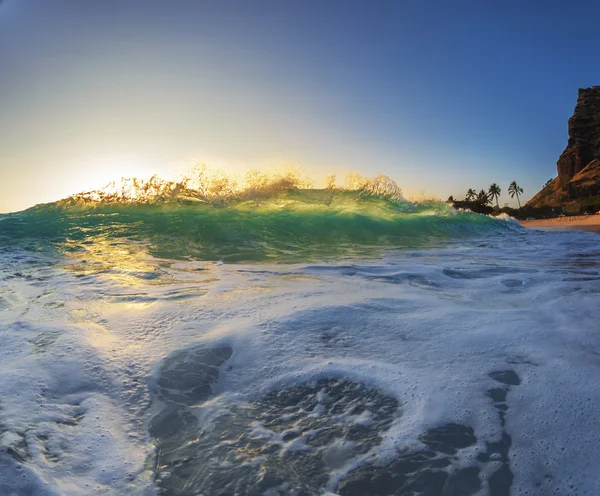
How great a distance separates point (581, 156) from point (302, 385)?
3576 inches

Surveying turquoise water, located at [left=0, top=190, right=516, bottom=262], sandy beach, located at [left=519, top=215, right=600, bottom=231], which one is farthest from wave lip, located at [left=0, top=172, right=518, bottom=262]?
sandy beach, located at [left=519, top=215, right=600, bottom=231]

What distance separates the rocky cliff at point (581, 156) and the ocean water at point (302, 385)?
3055 inches

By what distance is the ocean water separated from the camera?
1244 mm

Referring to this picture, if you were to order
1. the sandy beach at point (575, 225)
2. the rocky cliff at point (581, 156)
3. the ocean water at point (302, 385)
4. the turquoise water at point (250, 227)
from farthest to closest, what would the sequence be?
1. the rocky cliff at point (581, 156)
2. the sandy beach at point (575, 225)
3. the turquoise water at point (250, 227)
4. the ocean water at point (302, 385)

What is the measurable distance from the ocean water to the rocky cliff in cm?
7760

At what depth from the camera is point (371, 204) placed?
1349 centimetres

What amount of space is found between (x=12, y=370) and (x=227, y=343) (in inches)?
42.7

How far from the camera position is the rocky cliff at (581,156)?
6669cm

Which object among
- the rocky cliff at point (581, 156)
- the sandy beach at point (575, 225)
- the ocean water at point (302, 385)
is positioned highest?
the rocky cliff at point (581, 156)

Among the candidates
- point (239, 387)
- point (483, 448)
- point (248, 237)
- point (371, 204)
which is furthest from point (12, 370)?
point (371, 204)

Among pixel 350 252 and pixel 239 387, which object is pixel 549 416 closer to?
pixel 239 387

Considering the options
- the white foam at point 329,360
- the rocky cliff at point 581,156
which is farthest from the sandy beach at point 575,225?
the rocky cliff at point 581,156

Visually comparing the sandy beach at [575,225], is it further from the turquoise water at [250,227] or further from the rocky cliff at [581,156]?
the rocky cliff at [581,156]

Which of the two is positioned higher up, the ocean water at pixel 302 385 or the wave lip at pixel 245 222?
the wave lip at pixel 245 222
